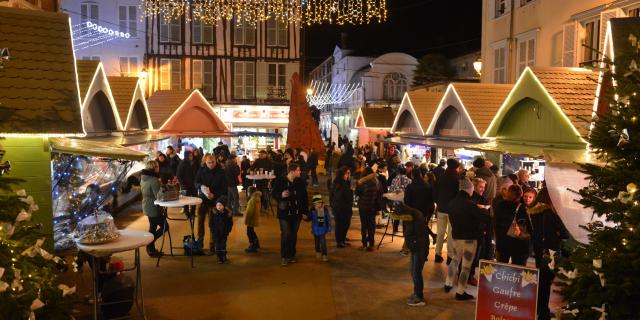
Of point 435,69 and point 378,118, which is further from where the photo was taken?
point 435,69

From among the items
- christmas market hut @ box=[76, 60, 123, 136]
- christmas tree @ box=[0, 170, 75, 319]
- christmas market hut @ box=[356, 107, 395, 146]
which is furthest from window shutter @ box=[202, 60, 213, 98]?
christmas tree @ box=[0, 170, 75, 319]

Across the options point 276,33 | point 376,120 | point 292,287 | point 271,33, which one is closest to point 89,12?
point 271,33

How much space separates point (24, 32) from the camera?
6.84 meters

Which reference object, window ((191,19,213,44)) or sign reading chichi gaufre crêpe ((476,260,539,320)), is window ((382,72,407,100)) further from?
sign reading chichi gaufre crêpe ((476,260,539,320))

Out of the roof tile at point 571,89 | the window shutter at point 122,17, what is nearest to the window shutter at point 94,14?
the window shutter at point 122,17

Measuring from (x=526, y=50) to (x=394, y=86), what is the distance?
87.9ft

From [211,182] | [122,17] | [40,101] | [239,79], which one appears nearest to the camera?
[40,101]

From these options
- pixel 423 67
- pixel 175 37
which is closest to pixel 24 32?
pixel 175 37

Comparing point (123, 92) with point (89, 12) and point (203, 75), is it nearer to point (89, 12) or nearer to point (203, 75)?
point (203, 75)

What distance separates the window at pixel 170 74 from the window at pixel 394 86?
17.8 metres

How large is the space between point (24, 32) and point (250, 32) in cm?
2468

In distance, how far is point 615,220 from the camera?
13.9 ft

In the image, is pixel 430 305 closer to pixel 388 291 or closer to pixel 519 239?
pixel 388 291

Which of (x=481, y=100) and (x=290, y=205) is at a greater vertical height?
A: (x=481, y=100)
